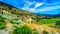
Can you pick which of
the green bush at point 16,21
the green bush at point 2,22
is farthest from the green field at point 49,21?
the green bush at point 2,22

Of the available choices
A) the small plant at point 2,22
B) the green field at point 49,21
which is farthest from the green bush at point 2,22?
the green field at point 49,21

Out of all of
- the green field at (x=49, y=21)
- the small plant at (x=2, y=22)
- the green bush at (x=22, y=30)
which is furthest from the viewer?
the green field at (x=49, y=21)

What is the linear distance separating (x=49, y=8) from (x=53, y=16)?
1.11 feet

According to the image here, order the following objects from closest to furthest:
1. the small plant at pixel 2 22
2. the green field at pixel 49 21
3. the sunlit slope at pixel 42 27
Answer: the small plant at pixel 2 22
the sunlit slope at pixel 42 27
the green field at pixel 49 21

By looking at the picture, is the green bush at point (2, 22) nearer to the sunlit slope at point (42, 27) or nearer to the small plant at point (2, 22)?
the small plant at point (2, 22)

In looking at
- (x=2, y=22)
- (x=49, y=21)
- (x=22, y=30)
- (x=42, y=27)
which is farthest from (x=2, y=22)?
(x=49, y=21)

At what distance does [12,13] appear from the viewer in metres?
8.03

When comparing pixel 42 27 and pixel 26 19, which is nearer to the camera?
pixel 42 27

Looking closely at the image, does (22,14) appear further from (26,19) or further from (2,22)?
(2,22)

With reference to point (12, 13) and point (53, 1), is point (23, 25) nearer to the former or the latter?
point (12, 13)

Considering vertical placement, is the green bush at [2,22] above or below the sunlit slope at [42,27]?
above

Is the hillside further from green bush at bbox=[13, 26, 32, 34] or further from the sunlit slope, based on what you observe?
green bush at bbox=[13, 26, 32, 34]

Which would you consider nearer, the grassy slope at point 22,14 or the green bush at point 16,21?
the green bush at point 16,21

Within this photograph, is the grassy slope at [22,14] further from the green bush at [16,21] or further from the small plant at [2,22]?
the small plant at [2,22]
